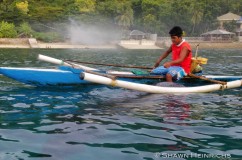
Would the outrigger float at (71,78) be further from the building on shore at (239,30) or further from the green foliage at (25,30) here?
the building on shore at (239,30)

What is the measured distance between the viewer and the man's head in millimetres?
10000

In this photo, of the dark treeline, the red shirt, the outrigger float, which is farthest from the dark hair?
the dark treeline

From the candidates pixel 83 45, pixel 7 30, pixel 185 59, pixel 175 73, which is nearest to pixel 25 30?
pixel 7 30

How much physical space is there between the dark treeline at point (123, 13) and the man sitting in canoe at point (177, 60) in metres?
54.0

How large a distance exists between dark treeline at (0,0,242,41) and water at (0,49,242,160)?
5479 centimetres

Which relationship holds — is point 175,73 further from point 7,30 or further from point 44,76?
point 7,30

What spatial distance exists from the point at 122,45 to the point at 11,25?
19720mm

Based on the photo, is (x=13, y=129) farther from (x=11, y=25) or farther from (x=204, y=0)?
(x=204, y=0)

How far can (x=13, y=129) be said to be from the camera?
6438mm

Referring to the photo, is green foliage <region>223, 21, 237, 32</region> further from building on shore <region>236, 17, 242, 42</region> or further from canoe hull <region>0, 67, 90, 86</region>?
canoe hull <region>0, 67, 90, 86</region>

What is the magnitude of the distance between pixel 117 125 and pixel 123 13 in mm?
68673

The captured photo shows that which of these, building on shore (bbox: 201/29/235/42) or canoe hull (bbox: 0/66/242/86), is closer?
canoe hull (bbox: 0/66/242/86)

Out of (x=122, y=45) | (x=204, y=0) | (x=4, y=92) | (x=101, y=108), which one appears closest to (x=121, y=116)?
(x=101, y=108)

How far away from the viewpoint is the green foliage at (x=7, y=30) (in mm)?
56219
